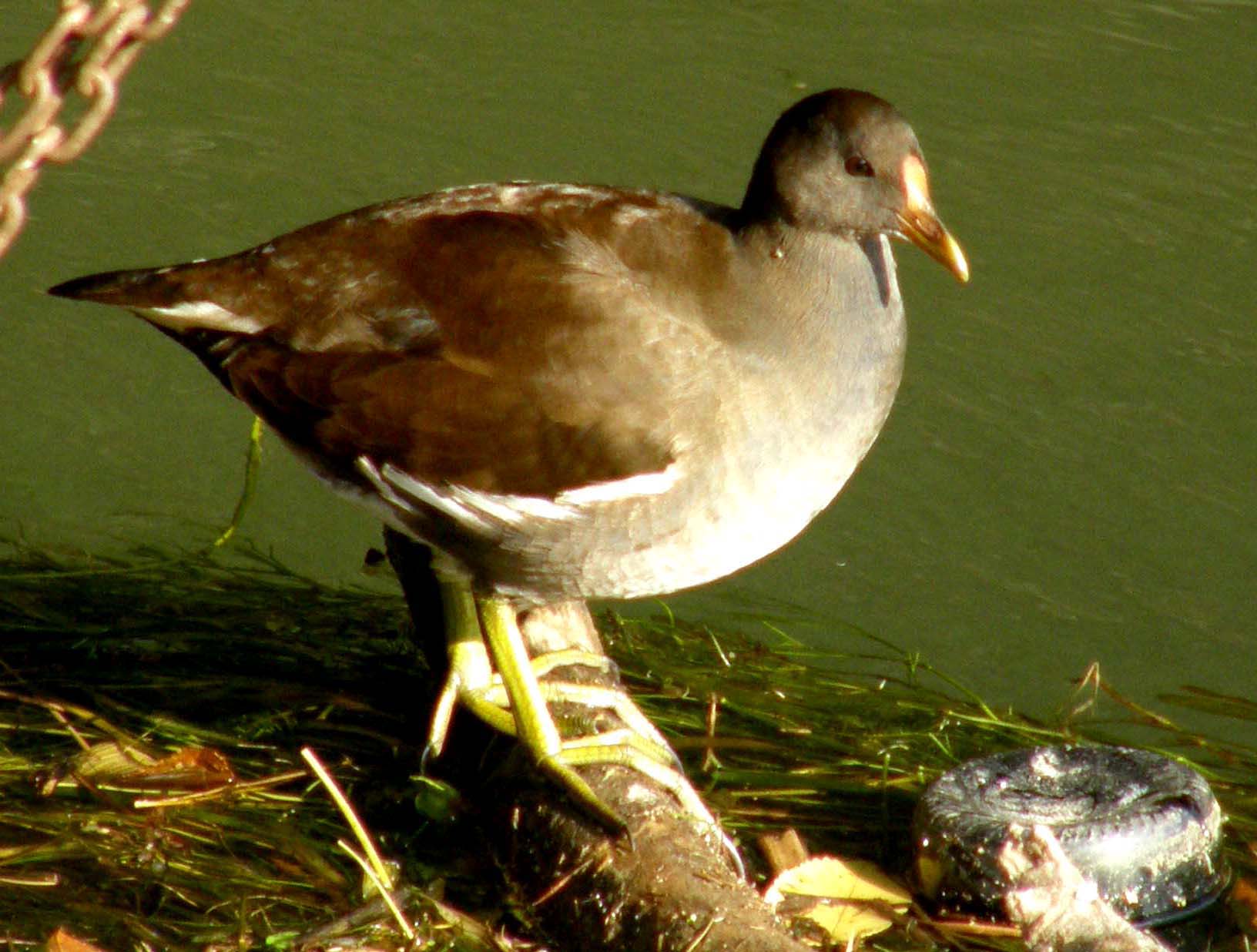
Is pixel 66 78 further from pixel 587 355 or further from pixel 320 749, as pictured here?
pixel 320 749

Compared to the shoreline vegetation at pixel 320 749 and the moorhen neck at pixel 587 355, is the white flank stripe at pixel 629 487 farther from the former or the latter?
the shoreline vegetation at pixel 320 749

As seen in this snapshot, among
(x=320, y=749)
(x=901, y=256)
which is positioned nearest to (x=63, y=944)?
(x=320, y=749)

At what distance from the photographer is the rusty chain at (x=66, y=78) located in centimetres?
174

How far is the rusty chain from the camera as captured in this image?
1.74 metres

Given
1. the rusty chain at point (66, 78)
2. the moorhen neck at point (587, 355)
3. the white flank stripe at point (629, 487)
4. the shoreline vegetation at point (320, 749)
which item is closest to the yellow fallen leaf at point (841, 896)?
the shoreline vegetation at point (320, 749)

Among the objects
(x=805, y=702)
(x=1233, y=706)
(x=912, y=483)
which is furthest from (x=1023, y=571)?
(x=805, y=702)

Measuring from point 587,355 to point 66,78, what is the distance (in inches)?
45.9

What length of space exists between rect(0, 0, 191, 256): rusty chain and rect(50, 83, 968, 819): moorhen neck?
1.12 metres

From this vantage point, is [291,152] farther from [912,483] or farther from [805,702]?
[805,702]

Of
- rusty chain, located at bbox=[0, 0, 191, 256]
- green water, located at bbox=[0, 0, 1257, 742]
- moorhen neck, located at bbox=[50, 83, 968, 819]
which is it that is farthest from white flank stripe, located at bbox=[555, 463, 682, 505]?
green water, located at bbox=[0, 0, 1257, 742]

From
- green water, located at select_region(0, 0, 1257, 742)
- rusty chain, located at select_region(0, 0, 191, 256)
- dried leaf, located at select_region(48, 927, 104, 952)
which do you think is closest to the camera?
rusty chain, located at select_region(0, 0, 191, 256)

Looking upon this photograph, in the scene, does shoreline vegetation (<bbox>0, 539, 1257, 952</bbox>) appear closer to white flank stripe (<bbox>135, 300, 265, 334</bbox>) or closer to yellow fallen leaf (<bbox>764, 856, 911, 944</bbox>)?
yellow fallen leaf (<bbox>764, 856, 911, 944</bbox>)

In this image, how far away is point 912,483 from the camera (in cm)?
509

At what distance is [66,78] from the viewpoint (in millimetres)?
1828
